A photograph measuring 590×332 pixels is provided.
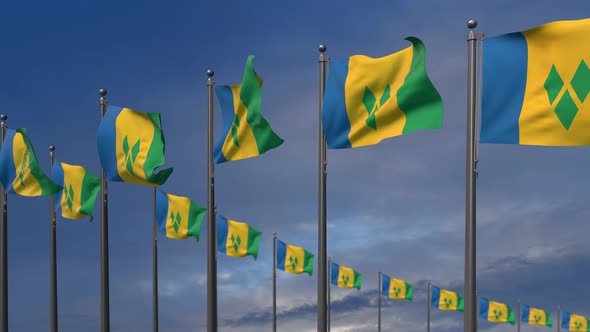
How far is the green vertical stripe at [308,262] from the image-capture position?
3934cm


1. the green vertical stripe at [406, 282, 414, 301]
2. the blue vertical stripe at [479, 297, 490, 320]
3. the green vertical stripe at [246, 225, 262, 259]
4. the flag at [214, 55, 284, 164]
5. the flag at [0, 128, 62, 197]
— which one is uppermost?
the flag at [214, 55, 284, 164]

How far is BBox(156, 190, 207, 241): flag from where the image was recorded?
2914 centimetres

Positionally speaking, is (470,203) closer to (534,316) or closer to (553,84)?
(553,84)

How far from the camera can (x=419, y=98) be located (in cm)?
1395

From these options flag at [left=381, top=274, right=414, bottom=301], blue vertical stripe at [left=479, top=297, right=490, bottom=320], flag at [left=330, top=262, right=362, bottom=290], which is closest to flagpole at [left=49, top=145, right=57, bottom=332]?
flag at [left=330, top=262, right=362, bottom=290]

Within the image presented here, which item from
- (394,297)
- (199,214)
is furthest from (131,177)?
(394,297)


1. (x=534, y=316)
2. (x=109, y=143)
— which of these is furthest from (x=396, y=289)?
(x=109, y=143)

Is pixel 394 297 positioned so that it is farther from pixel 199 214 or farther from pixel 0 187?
pixel 0 187

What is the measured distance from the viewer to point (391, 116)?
14344 mm

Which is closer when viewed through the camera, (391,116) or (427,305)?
(391,116)

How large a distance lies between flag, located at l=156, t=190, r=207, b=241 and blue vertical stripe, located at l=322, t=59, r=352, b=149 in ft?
47.2

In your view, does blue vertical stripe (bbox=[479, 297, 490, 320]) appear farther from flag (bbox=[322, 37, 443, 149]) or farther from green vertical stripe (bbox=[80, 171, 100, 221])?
flag (bbox=[322, 37, 443, 149])

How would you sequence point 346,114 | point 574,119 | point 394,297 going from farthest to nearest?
point 394,297, point 346,114, point 574,119

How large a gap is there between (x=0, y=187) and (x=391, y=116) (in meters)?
14.3
